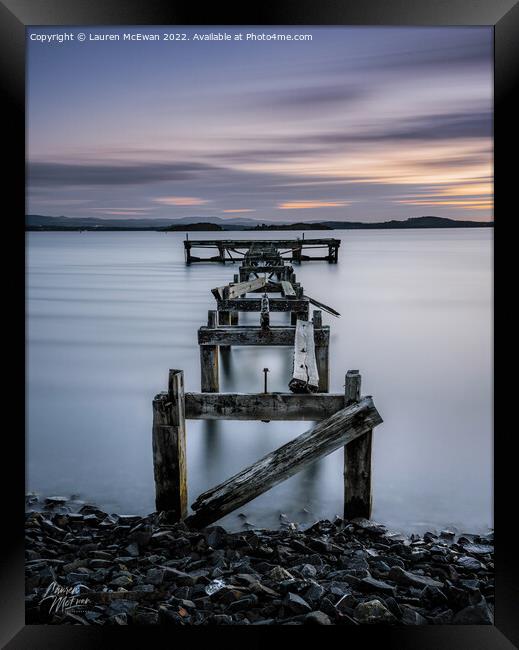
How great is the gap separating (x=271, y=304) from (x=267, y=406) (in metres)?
4.78

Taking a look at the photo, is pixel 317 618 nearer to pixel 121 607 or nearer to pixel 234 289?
pixel 121 607

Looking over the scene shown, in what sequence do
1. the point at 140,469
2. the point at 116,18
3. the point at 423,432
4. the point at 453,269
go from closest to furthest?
the point at 116,18
the point at 140,469
the point at 423,432
the point at 453,269

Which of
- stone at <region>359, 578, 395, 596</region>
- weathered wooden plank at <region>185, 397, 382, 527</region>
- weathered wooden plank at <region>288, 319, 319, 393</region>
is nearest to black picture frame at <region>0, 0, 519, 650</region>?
stone at <region>359, 578, 395, 596</region>

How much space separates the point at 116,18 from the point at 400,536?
3.86 m

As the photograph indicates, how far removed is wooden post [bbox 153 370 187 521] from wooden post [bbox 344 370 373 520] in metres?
1.19

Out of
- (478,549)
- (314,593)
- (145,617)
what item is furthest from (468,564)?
(145,617)

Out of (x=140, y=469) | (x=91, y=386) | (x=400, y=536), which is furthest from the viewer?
(x=91, y=386)

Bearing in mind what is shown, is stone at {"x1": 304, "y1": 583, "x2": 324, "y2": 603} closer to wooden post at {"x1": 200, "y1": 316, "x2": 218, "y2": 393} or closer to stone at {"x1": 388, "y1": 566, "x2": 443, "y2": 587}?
stone at {"x1": 388, "y1": 566, "x2": 443, "y2": 587}

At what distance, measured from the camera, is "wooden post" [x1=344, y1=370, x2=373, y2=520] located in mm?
4820

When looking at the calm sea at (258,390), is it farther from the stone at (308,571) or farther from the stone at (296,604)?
the stone at (296,604)

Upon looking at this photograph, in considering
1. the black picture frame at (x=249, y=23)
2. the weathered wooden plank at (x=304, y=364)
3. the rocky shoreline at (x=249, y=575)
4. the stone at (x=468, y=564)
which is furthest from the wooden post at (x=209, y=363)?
the black picture frame at (x=249, y=23)

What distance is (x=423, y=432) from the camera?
824cm
